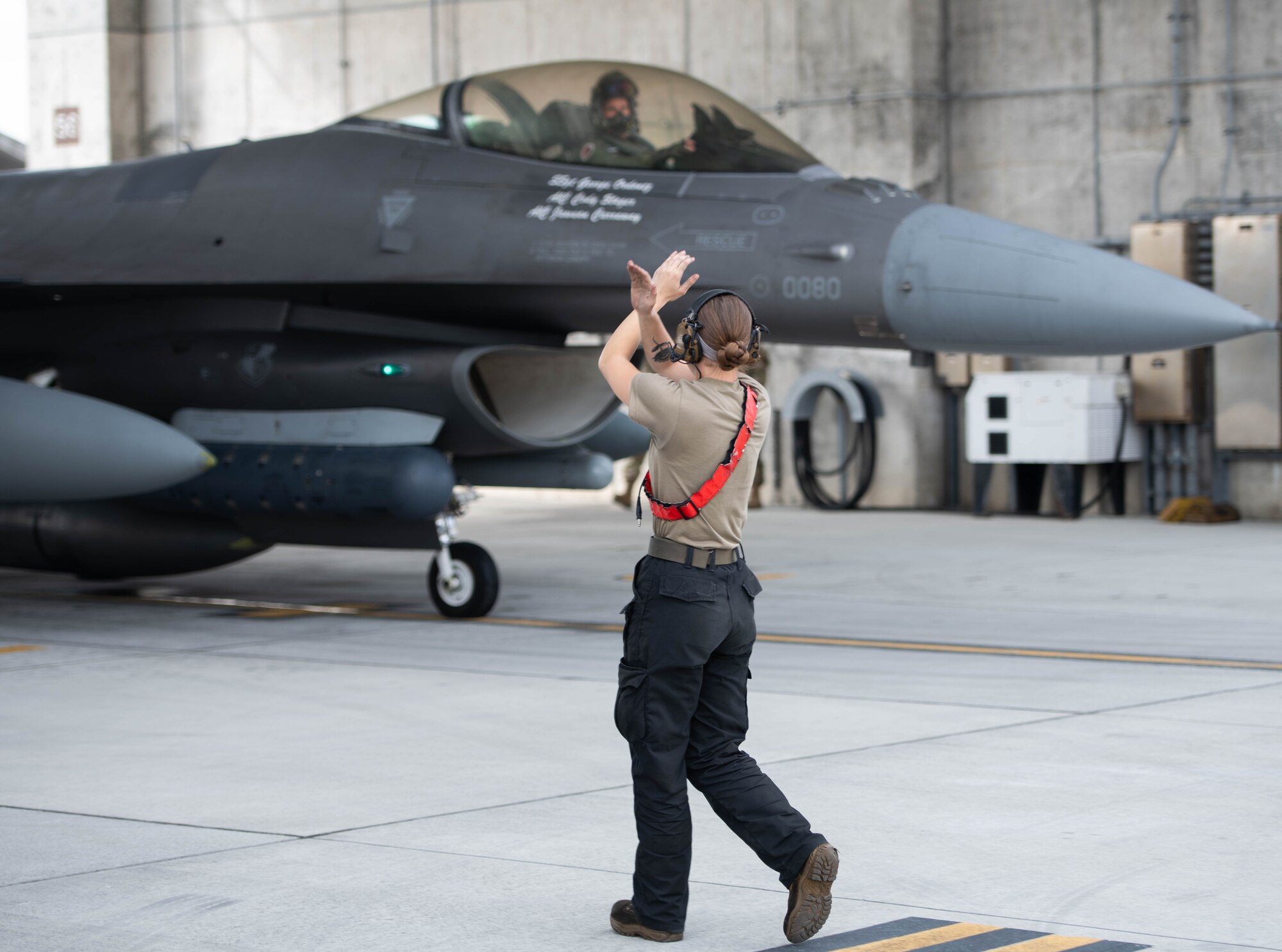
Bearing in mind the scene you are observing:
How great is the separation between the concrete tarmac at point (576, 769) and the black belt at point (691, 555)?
907mm

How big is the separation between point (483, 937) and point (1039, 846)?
1.67 metres

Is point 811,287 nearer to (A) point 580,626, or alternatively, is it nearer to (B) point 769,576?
(A) point 580,626

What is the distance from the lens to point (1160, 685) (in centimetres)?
734

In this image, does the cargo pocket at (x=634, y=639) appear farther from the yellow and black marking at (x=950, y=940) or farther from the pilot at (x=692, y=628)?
the yellow and black marking at (x=950, y=940)

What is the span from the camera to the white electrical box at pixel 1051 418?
1716cm

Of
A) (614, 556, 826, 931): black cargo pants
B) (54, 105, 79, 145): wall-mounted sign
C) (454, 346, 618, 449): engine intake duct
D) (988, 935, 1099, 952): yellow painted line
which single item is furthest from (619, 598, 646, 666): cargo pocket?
(54, 105, 79, 145): wall-mounted sign

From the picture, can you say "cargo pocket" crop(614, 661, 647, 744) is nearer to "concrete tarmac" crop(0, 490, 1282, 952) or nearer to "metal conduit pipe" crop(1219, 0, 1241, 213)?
→ "concrete tarmac" crop(0, 490, 1282, 952)

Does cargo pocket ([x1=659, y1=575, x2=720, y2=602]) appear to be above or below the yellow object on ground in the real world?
above

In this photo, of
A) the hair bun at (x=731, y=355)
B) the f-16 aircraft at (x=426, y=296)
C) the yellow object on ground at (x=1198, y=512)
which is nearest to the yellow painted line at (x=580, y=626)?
the f-16 aircraft at (x=426, y=296)

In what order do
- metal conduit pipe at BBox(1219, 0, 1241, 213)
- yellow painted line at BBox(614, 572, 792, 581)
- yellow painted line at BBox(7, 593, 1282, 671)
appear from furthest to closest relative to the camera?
1. metal conduit pipe at BBox(1219, 0, 1241, 213)
2. yellow painted line at BBox(614, 572, 792, 581)
3. yellow painted line at BBox(7, 593, 1282, 671)

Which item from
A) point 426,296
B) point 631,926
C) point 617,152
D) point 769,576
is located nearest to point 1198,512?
point 769,576

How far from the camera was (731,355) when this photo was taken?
162 inches

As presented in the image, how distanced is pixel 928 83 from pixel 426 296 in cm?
1068

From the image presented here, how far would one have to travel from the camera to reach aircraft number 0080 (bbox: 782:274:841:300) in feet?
29.9
